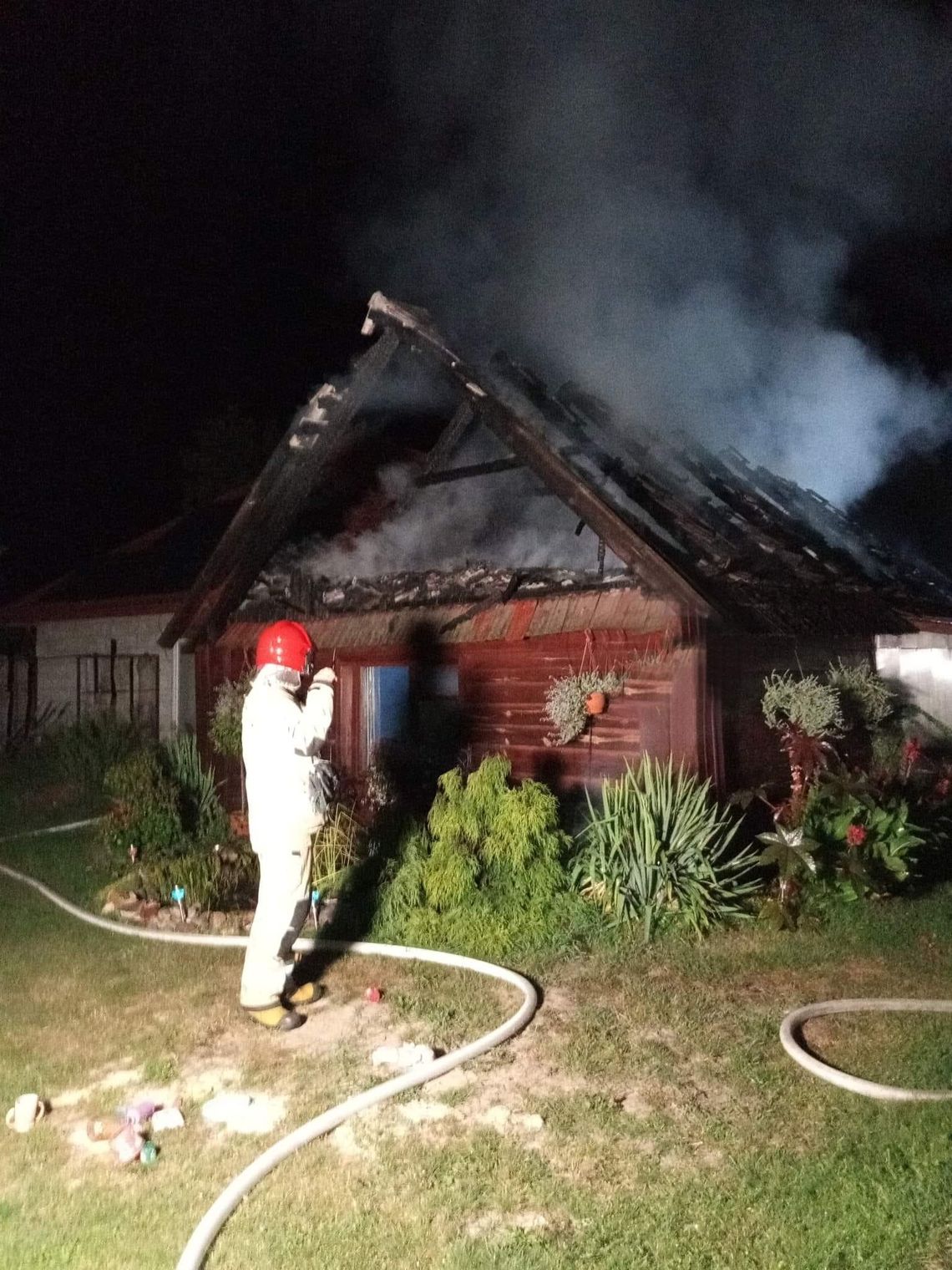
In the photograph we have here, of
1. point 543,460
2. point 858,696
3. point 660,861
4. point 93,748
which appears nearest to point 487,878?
point 660,861

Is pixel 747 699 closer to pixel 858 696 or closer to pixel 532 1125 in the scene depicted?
pixel 858 696

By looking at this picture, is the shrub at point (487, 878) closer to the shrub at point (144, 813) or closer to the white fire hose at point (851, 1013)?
the white fire hose at point (851, 1013)

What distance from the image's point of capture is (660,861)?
21.1ft

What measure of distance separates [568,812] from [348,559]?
3274 mm

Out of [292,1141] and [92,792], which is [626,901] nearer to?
[292,1141]

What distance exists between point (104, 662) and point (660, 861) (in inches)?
375

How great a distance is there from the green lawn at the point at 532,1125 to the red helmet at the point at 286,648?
1.87 metres

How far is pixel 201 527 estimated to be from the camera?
14891 millimetres

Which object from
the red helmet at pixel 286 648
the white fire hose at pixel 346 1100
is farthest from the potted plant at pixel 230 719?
the red helmet at pixel 286 648

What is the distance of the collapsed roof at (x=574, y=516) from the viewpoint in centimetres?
728

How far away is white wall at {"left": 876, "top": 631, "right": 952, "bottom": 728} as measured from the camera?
9570 millimetres

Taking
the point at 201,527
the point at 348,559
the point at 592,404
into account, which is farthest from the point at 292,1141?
the point at 201,527

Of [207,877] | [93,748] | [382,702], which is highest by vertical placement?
[382,702]

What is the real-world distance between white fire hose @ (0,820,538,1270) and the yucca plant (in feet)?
3.80
